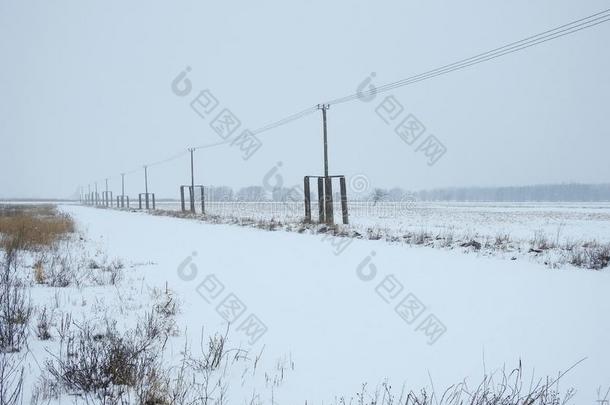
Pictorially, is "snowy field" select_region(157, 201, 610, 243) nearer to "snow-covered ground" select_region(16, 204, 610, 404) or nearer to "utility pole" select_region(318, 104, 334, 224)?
"utility pole" select_region(318, 104, 334, 224)

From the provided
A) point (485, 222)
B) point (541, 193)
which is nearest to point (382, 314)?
point (485, 222)

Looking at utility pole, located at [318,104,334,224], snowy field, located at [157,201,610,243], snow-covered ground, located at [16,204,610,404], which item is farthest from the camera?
utility pole, located at [318,104,334,224]

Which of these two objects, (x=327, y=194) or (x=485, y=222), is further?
(x=485, y=222)

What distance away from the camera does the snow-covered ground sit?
10.8ft

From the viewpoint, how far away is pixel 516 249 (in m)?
9.13

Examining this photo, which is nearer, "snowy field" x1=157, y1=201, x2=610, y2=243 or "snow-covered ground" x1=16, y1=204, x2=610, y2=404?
"snow-covered ground" x1=16, y1=204, x2=610, y2=404

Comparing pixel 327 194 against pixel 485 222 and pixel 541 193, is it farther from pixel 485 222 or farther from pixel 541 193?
pixel 541 193

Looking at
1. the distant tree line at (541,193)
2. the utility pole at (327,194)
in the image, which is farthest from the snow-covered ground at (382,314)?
the distant tree line at (541,193)

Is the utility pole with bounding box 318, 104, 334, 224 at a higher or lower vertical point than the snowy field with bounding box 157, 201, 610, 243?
higher

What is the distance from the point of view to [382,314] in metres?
4.97

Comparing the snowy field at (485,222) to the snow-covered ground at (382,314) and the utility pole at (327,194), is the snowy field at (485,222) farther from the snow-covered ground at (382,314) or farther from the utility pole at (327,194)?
the snow-covered ground at (382,314)

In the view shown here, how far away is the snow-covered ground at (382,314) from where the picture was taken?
3.29 metres

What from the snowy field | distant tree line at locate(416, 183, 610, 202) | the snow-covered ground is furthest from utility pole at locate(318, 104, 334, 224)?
distant tree line at locate(416, 183, 610, 202)

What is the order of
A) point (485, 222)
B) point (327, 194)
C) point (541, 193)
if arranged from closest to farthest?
point (327, 194) < point (485, 222) < point (541, 193)
